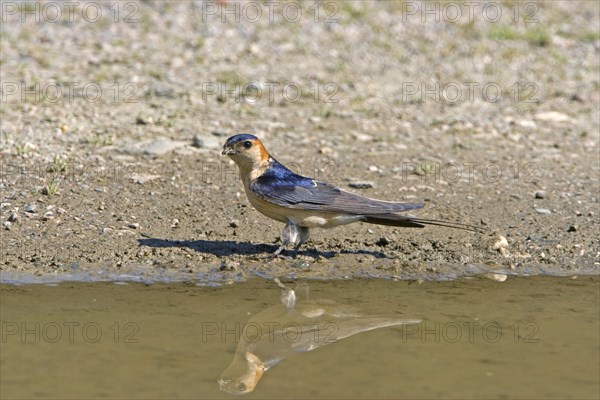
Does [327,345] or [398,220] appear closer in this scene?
[327,345]

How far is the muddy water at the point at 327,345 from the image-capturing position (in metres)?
5.16

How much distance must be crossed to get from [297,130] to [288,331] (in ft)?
13.4

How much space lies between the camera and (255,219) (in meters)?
7.96

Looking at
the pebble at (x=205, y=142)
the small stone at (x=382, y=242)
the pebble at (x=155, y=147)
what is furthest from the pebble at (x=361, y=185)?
the pebble at (x=155, y=147)

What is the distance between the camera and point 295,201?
698 cm

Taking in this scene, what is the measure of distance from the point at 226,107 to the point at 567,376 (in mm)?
5649

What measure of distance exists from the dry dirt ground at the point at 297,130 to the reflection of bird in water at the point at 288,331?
1.95ft

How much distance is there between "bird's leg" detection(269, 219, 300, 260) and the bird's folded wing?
0.20m

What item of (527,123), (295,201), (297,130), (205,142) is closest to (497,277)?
(295,201)

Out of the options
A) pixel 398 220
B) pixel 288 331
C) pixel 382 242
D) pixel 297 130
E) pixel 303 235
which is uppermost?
pixel 297 130

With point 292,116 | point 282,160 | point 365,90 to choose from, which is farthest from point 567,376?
point 365,90

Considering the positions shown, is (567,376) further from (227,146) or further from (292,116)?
(292,116)

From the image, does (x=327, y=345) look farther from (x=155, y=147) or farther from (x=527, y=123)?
(x=527, y=123)

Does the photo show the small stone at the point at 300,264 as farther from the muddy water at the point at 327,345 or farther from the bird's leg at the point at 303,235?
the muddy water at the point at 327,345
